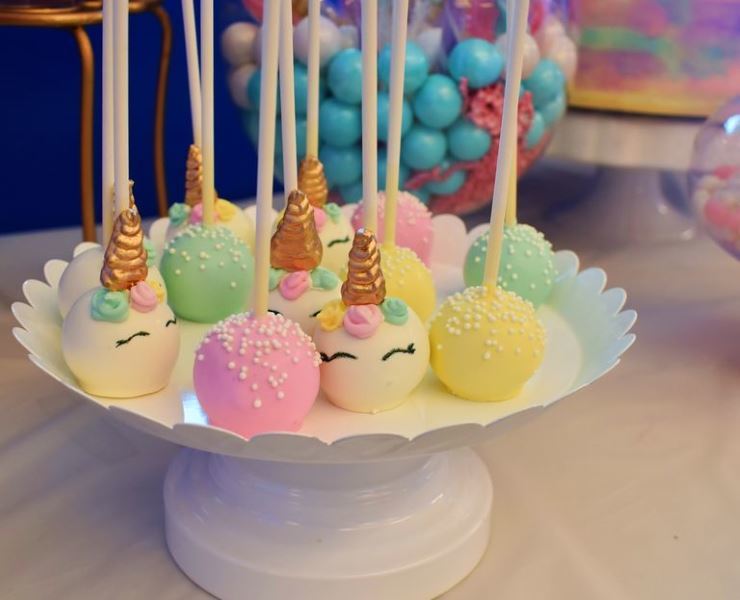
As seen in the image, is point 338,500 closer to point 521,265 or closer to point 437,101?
point 521,265

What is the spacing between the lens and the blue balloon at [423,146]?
104cm

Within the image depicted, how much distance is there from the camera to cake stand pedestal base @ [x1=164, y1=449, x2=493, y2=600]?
60 cm

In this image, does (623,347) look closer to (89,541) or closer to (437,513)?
(437,513)

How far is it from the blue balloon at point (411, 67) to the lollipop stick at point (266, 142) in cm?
45

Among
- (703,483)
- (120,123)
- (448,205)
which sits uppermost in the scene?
(120,123)

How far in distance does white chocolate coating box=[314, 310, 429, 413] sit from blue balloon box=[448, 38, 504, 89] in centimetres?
47

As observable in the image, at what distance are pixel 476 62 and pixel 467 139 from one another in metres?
0.08

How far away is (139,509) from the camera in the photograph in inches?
28.3

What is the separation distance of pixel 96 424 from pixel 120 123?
313mm

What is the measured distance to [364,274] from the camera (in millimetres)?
598

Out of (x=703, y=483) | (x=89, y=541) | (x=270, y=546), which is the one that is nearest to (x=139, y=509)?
(x=89, y=541)

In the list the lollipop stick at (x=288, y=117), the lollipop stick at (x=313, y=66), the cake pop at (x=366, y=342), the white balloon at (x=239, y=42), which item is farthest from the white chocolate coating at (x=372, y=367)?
the white balloon at (x=239, y=42)

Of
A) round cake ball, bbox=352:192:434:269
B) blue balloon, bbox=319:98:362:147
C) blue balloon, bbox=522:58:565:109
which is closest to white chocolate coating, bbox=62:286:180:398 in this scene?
round cake ball, bbox=352:192:434:269

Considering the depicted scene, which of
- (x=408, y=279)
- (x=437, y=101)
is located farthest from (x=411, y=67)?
(x=408, y=279)
